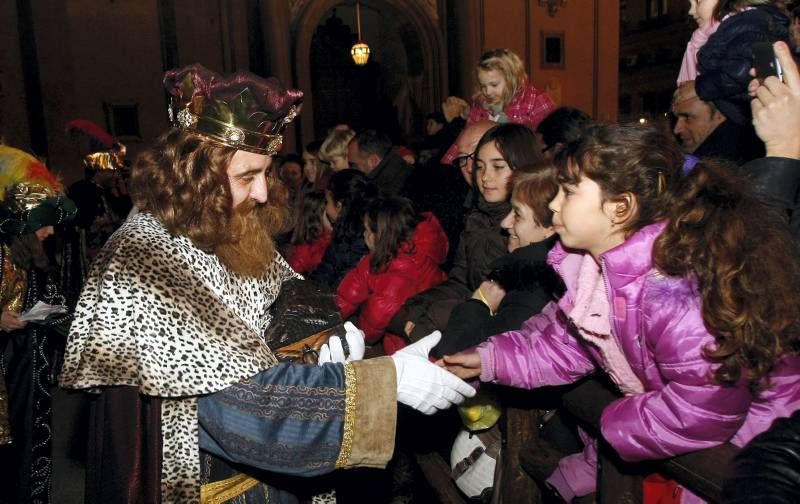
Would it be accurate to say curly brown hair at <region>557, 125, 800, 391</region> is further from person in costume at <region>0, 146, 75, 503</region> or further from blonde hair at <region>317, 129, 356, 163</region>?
blonde hair at <region>317, 129, 356, 163</region>

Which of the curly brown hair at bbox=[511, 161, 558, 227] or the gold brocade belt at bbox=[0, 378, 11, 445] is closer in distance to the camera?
the curly brown hair at bbox=[511, 161, 558, 227]

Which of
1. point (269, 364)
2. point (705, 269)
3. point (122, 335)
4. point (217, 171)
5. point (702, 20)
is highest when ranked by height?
point (702, 20)

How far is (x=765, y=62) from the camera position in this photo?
2.06m

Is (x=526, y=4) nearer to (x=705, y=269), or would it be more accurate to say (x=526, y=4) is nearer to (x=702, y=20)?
(x=702, y=20)

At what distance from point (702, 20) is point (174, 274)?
2.65 meters

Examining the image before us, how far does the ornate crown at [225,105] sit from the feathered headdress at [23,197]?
1.89 metres

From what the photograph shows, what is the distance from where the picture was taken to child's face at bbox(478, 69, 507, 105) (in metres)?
4.91

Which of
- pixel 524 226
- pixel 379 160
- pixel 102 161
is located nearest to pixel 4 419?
pixel 524 226

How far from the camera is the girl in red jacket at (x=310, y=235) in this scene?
554 centimetres

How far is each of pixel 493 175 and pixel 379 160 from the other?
7.34ft

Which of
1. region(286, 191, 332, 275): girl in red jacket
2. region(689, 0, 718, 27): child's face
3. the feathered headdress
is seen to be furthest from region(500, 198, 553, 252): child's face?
region(286, 191, 332, 275): girl in red jacket

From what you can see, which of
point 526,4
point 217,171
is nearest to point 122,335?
point 217,171

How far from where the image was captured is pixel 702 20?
3.10m

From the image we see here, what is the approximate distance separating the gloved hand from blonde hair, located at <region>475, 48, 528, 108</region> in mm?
3140
